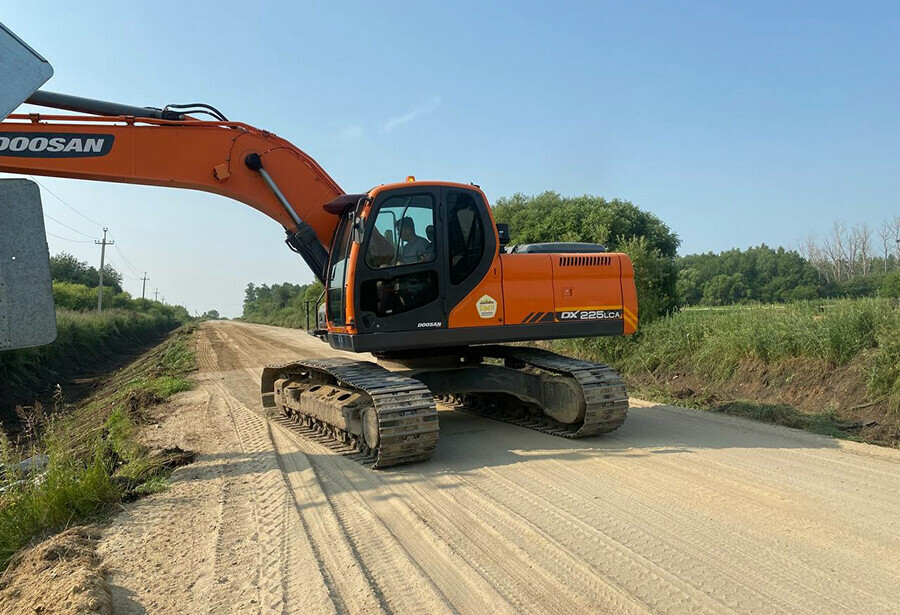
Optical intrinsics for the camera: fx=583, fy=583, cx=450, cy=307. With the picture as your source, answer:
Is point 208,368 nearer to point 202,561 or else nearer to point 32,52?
point 202,561

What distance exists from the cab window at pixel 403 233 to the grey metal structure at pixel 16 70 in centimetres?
373

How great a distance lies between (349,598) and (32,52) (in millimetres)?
3071

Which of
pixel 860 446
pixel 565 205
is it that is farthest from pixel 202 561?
pixel 565 205

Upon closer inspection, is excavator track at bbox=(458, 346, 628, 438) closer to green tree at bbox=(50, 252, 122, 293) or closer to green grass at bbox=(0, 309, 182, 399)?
green grass at bbox=(0, 309, 182, 399)

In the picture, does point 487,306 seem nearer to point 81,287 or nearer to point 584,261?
point 584,261

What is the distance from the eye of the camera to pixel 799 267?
165 ft

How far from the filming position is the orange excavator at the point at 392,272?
6066 millimetres

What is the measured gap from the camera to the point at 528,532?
3959mm

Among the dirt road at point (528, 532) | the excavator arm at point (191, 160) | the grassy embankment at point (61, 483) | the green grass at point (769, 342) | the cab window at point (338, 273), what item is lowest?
the dirt road at point (528, 532)

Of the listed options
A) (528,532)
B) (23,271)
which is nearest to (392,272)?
(528,532)

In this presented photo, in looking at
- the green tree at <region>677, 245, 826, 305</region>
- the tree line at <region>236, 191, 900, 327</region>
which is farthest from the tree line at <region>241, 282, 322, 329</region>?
the green tree at <region>677, 245, 826, 305</region>

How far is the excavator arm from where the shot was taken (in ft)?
19.6

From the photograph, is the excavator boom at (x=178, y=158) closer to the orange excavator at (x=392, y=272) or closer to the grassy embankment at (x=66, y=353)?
the orange excavator at (x=392, y=272)

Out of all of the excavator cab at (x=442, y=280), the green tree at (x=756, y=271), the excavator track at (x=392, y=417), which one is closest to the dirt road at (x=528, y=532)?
the excavator track at (x=392, y=417)
